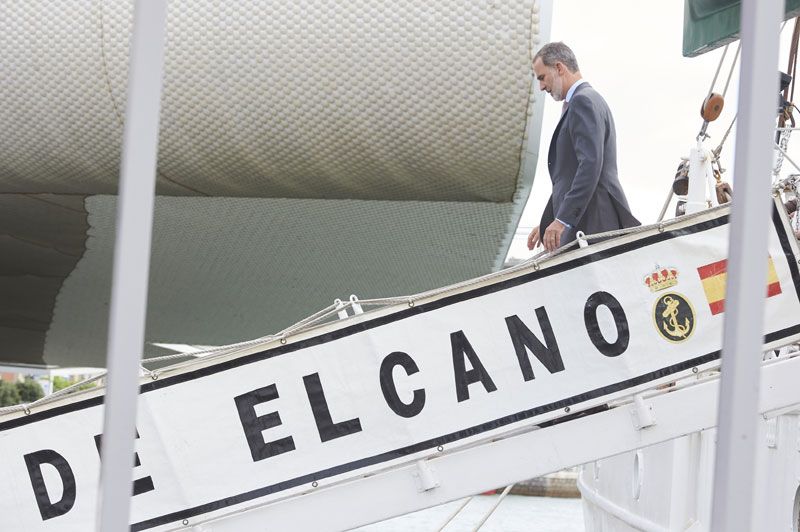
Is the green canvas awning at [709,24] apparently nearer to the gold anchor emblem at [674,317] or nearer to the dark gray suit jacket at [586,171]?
the dark gray suit jacket at [586,171]

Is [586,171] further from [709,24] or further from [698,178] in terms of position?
[698,178]

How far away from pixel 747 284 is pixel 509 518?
24.8m

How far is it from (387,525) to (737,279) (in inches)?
853

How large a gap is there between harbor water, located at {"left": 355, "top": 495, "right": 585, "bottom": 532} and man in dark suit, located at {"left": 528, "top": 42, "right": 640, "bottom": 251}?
16.8 metres

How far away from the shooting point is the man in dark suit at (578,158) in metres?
2.77

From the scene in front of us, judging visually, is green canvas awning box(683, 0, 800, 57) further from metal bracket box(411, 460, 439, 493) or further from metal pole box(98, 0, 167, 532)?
metal pole box(98, 0, 167, 532)

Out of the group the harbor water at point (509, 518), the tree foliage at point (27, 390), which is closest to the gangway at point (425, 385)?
the harbor water at point (509, 518)

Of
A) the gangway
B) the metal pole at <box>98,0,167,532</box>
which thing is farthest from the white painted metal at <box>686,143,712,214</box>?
the metal pole at <box>98,0,167,532</box>

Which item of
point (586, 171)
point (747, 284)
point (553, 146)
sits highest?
point (553, 146)

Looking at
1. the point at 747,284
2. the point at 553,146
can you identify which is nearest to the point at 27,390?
the point at 553,146

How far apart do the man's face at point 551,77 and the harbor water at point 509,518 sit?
1699 centimetres

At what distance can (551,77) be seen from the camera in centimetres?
280

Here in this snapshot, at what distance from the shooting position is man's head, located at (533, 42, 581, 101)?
2.77 meters

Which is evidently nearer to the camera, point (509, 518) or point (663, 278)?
point (663, 278)
